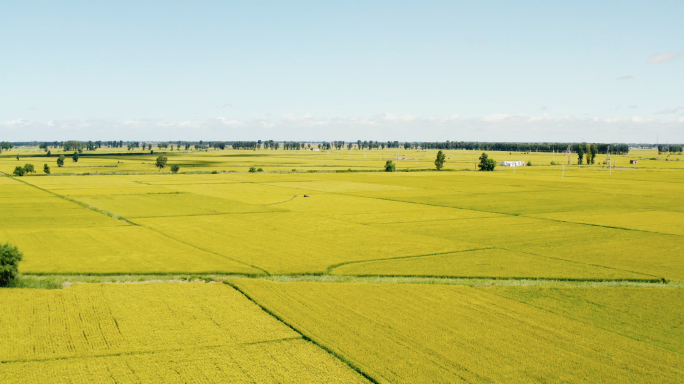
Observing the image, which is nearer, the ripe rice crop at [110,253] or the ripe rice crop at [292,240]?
the ripe rice crop at [110,253]

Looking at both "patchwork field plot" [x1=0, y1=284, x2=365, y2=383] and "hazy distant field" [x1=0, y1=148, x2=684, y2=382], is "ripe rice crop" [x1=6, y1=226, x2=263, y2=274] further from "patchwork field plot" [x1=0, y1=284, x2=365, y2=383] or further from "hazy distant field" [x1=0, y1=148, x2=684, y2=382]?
"patchwork field plot" [x1=0, y1=284, x2=365, y2=383]

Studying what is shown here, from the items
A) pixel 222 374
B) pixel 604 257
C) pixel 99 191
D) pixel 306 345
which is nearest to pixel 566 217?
pixel 604 257

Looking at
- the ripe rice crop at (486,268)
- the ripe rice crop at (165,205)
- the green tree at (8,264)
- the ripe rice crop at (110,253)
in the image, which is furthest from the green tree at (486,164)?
the green tree at (8,264)

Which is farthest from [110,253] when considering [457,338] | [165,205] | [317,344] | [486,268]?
[165,205]

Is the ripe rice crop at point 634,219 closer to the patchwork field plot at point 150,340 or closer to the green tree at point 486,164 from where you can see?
the patchwork field plot at point 150,340

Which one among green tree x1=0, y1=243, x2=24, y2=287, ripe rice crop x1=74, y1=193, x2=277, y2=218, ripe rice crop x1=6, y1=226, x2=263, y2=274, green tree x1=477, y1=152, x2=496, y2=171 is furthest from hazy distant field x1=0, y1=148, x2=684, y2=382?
green tree x1=477, y1=152, x2=496, y2=171

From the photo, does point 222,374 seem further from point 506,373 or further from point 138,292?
point 138,292
